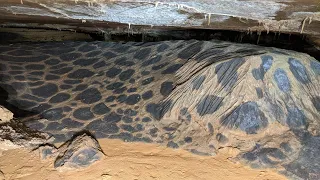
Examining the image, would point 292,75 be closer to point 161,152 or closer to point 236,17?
point 236,17

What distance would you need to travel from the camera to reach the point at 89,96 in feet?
11.0

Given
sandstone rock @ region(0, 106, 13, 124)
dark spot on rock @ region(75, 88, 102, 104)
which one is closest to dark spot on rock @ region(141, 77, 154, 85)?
dark spot on rock @ region(75, 88, 102, 104)

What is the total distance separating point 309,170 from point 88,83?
2.32 m

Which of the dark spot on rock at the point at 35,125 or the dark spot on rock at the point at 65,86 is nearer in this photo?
the dark spot on rock at the point at 35,125

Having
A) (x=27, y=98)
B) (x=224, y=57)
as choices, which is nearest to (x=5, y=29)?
(x=27, y=98)

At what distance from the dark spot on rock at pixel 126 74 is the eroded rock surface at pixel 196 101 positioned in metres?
0.01

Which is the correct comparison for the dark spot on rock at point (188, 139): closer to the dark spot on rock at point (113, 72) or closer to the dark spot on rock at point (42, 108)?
the dark spot on rock at point (113, 72)

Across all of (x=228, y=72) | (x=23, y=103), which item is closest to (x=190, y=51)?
(x=228, y=72)

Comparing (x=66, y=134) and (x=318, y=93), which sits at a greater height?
(x=318, y=93)

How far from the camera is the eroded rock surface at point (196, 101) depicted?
8.79ft

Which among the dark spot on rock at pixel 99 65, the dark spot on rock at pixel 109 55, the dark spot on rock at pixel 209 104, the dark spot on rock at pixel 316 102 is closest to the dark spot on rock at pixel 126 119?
the dark spot on rock at pixel 209 104

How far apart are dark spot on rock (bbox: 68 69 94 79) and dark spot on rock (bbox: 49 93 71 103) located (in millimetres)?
368

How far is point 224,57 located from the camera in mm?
3117

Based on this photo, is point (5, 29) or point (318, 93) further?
point (5, 29)
